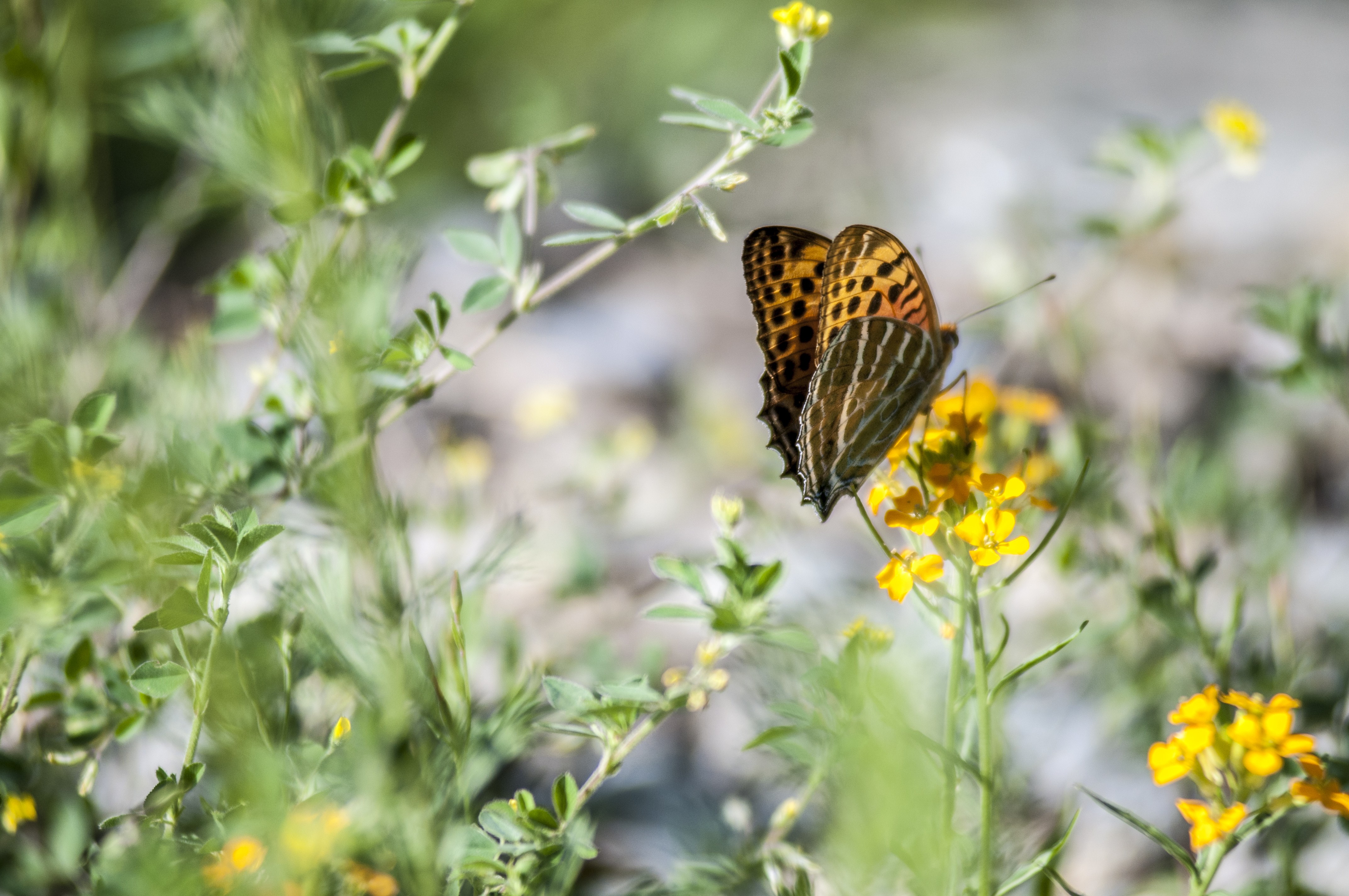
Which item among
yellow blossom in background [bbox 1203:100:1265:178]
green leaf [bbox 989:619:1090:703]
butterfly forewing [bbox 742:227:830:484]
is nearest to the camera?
green leaf [bbox 989:619:1090:703]

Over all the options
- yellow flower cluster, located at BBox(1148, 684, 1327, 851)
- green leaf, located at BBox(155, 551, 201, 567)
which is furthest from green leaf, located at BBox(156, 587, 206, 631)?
yellow flower cluster, located at BBox(1148, 684, 1327, 851)

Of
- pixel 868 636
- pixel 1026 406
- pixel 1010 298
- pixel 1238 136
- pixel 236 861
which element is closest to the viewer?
pixel 236 861

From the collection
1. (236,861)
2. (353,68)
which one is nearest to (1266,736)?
(236,861)

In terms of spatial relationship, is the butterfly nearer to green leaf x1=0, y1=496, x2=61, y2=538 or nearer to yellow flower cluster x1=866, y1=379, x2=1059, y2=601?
yellow flower cluster x1=866, y1=379, x2=1059, y2=601

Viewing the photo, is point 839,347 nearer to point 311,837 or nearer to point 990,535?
point 990,535

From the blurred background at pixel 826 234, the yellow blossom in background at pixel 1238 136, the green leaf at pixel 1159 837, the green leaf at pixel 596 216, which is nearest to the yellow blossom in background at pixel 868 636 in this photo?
the blurred background at pixel 826 234

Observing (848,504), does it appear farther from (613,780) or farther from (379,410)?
(379,410)
